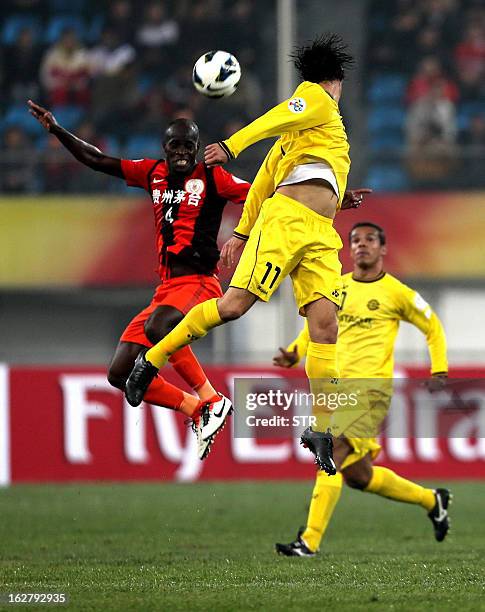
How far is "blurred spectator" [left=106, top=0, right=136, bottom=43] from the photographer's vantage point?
18.2 meters

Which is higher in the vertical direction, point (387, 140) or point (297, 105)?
point (387, 140)

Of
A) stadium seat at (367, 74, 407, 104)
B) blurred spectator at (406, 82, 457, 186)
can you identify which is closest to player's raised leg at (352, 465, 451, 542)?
blurred spectator at (406, 82, 457, 186)

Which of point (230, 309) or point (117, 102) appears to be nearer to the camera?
point (230, 309)

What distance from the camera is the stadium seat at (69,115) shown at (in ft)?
57.5

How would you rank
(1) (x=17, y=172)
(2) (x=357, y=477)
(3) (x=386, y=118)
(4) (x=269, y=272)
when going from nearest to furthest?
(4) (x=269, y=272) < (2) (x=357, y=477) < (1) (x=17, y=172) < (3) (x=386, y=118)

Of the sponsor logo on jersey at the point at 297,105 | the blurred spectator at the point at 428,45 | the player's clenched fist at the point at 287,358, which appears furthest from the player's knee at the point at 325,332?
the blurred spectator at the point at 428,45

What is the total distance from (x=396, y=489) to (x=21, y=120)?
10.2 metres

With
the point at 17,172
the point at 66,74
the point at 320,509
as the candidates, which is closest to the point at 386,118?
the point at 66,74

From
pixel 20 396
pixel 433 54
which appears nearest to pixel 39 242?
pixel 20 396

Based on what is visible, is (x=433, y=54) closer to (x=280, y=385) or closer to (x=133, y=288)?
(x=133, y=288)

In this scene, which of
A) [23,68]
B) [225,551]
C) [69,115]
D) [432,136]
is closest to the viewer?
[225,551]

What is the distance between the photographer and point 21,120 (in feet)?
57.8

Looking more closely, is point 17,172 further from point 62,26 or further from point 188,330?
point 188,330

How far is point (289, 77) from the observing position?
15.5 metres
